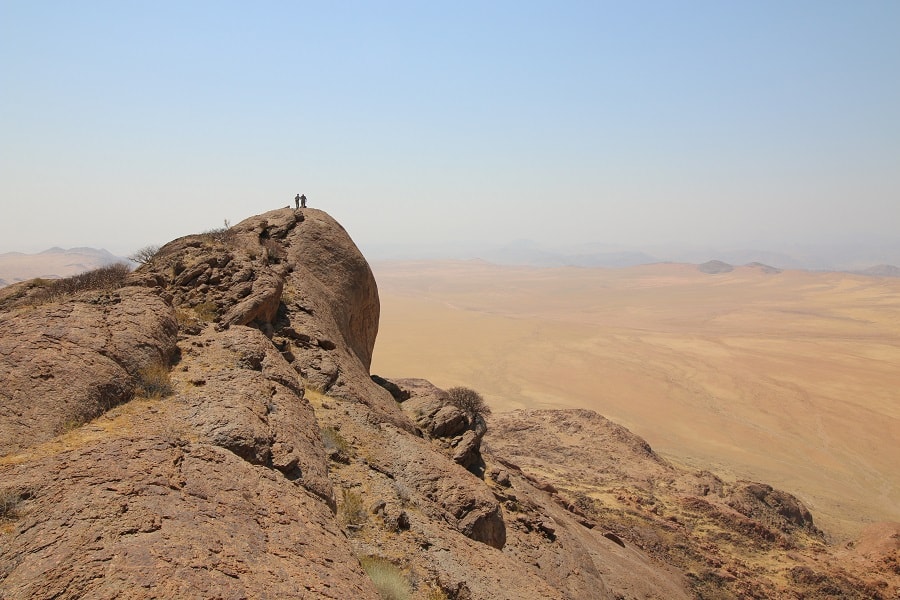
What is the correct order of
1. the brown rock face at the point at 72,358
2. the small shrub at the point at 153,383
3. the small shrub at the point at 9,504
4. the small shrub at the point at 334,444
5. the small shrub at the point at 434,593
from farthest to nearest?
1. the small shrub at the point at 334,444
2. the small shrub at the point at 153,383
3. the small shrub at the point at 434,593
4. the brown rock face at the point at 72,358
5. the small shrub at the point at 9,504

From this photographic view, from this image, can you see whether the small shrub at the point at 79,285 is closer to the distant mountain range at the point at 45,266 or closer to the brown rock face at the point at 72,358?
the brown rock face at the point at 72,358

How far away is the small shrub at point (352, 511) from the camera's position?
5.79 meters

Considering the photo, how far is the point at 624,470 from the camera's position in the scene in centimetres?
1862

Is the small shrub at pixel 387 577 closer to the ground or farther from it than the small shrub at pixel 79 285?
closer to the ground

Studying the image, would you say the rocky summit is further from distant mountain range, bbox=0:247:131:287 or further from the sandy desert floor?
Answer: distant mountain range, bbox=0:247:131:287

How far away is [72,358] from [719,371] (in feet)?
138

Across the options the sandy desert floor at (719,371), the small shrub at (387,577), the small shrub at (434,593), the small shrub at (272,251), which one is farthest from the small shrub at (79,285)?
the sandy desert floor at (719,371)

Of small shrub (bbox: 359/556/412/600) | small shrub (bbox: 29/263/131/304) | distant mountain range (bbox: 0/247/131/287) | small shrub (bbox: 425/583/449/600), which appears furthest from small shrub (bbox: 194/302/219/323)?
distant mountain range (bbox: 0/247/131/287)

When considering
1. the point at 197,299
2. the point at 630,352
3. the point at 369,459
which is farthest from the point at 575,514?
the point at 630,352

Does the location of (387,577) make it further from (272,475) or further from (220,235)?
(220,235)

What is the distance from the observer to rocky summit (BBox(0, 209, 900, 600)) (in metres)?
3.55

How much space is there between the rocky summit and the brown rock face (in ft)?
0.08

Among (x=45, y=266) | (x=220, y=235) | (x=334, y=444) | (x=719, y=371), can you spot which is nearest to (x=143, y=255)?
(x=220, y=235)

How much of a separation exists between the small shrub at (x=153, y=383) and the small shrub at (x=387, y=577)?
8.89 feet
